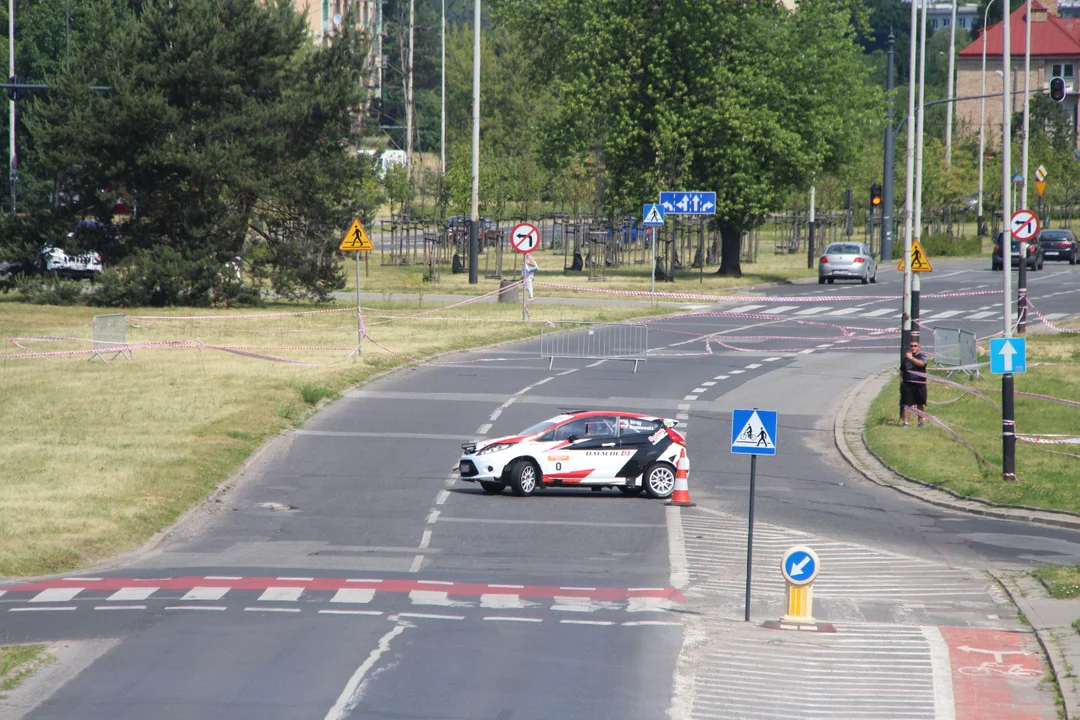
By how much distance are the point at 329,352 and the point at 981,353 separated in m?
16.1

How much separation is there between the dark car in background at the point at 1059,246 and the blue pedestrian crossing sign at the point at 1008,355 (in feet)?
173

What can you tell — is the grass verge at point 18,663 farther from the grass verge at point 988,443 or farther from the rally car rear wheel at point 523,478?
the grass verge at point 988,443

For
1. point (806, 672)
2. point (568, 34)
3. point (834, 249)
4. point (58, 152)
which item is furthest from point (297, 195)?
point (806, 672)

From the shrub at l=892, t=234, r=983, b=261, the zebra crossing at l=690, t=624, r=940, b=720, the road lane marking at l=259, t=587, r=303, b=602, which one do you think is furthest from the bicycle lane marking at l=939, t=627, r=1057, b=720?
the shrub at l=892, t=234, r=983, b=261

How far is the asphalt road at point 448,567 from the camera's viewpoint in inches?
444

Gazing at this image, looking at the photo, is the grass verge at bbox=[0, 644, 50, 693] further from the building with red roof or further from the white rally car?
the building with red roof

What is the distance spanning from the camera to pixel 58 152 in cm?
4562

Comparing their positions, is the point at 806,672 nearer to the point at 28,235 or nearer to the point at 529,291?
the point at 529,291

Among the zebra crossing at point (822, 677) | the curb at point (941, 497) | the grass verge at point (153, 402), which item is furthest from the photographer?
the curb at point (941, 497)

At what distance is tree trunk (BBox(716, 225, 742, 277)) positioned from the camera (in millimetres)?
60681

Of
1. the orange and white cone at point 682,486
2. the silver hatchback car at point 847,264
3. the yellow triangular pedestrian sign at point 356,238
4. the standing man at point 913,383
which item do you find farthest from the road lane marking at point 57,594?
the silver hatchback car at point 847,264

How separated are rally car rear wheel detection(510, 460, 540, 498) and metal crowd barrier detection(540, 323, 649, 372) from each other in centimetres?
1236

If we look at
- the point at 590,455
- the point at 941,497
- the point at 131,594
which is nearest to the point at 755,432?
the point at 590,455

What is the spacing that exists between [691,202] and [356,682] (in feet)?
141
